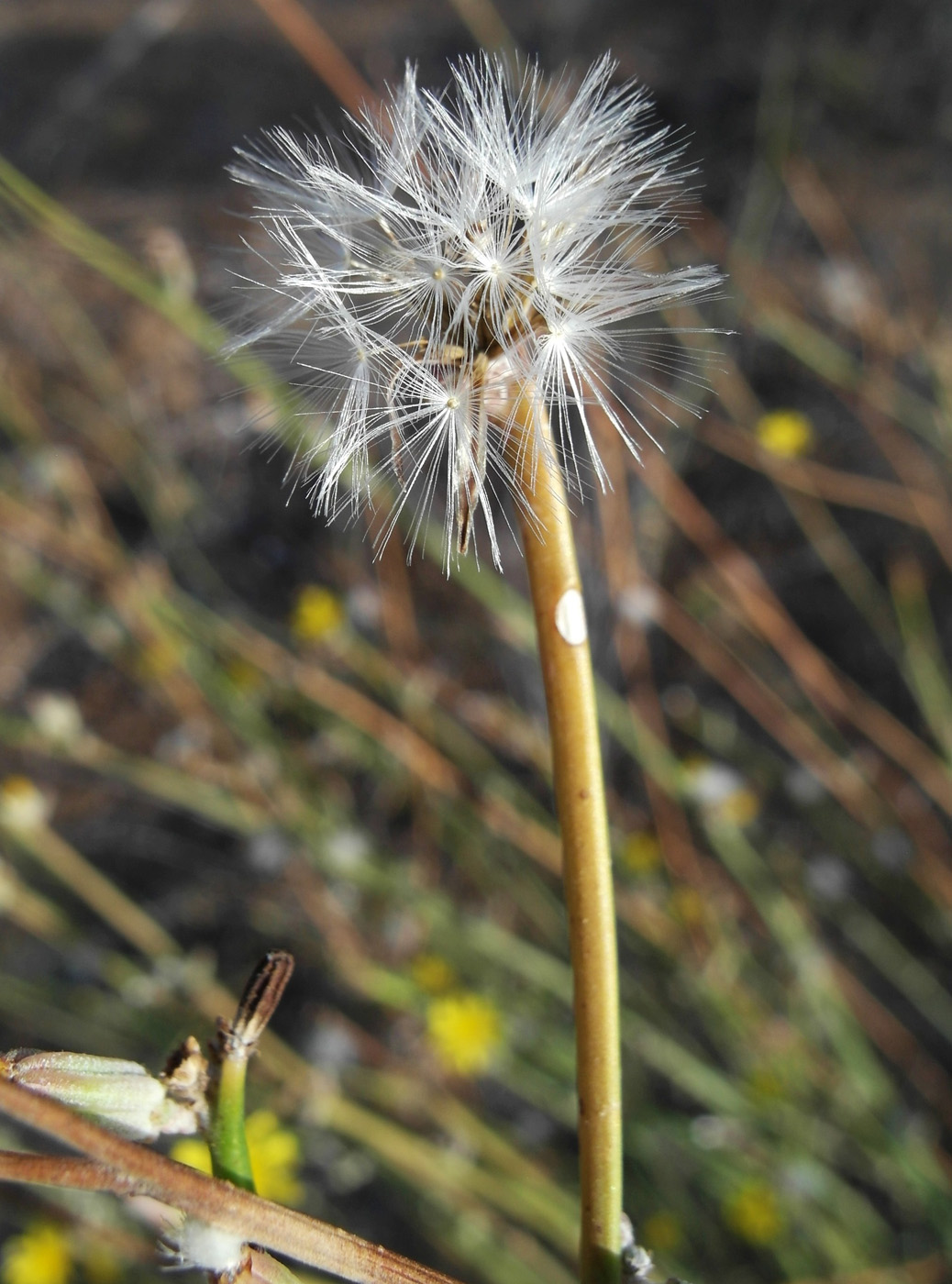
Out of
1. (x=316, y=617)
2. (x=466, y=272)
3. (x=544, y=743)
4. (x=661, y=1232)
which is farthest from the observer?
(x=544, y=743)

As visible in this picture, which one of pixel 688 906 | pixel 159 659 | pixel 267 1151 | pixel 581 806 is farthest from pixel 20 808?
pixel 581 806

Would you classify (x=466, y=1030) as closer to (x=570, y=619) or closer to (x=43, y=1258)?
(x=43, y=1258)

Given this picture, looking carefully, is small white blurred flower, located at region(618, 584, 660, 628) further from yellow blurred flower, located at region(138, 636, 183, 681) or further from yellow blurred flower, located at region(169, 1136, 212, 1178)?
yellow blurred flower, located at region(169, 1136, 212, 1178)

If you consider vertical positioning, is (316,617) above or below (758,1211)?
above

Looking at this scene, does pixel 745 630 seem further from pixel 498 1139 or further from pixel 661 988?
pixel 498 1139

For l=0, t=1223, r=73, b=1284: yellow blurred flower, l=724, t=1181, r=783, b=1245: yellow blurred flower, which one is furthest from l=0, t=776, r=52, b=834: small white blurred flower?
l=724, t=1181, r=783, b=1245: yellow blurred flower

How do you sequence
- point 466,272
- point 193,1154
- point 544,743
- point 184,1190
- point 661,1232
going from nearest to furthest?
point 184,1190 < point 466,272 < point 193,1154 < point 661,1232 < point 544,743

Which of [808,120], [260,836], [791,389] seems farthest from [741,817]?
[808,120]

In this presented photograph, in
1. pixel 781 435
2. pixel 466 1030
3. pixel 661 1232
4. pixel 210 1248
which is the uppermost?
pixel 781 435
